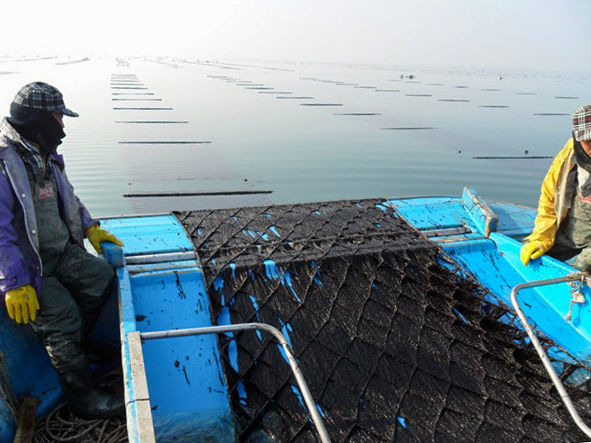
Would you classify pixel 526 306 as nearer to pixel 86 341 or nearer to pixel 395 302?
pixel 395 302

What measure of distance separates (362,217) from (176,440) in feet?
6.45

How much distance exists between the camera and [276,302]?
2.62 m

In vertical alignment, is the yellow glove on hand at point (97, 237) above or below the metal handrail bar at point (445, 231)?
above

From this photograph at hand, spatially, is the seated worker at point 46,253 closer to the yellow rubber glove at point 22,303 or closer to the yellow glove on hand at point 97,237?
the yellow rubber glove at point 22,303

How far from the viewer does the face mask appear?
220 centimetres

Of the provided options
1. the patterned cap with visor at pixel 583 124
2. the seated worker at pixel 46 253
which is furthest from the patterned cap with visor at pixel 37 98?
the patterned cap with visor at pixel 583 124

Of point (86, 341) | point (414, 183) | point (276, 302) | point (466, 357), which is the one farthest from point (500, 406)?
point (414, 183)

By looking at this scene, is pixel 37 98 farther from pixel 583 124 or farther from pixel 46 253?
pixel 583 124

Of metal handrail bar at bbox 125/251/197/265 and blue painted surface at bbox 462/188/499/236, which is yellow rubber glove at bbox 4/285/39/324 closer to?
metal handrail bar at bbox 125/251/197/265

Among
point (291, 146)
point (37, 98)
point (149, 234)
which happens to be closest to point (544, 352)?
point (149, 234)

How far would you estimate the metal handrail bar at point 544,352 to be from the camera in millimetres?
1789

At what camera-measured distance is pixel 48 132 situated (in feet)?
7.36

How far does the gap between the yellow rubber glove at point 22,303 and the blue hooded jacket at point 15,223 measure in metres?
0.03

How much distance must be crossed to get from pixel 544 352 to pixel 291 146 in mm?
6307
